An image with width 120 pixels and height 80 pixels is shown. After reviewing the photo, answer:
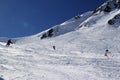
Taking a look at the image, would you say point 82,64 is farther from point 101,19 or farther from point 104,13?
point 104,13

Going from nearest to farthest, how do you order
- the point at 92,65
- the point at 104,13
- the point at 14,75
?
the point at 14,75 < the point at 92,65 < the point at 104,13

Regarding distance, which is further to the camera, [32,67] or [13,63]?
[13,63]

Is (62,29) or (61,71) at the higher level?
(62,29)

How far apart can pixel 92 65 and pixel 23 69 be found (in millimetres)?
7651

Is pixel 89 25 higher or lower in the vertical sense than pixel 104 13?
lower

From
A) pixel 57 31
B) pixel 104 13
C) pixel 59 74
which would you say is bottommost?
pixel 59 74

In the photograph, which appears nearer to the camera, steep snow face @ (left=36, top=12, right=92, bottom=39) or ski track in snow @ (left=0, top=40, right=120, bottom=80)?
ski track in snow @ (left=0, top=40, right=120, bottom=80)

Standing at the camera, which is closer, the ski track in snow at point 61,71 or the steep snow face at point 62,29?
the ski track in snow at point 61,71

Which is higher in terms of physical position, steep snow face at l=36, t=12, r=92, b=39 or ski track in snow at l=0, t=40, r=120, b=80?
steep snow face at l=36, t=12, r=92, b=39

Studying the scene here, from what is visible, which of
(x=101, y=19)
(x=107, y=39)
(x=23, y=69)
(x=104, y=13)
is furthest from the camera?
(x=104, y=13)

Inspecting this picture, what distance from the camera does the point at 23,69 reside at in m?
25.0

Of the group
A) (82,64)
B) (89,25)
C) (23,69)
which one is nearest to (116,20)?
(89,25)

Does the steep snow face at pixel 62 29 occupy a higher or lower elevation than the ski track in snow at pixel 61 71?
higher

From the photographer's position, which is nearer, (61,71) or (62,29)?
(61,71)
